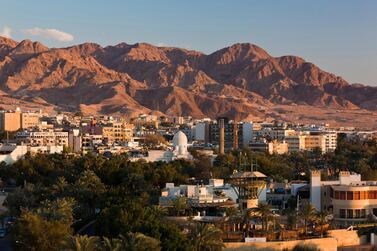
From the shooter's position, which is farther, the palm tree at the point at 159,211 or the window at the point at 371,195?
the window at the point at 371,195

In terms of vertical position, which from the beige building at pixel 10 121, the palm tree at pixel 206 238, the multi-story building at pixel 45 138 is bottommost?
the palm tree at pixel 206 238

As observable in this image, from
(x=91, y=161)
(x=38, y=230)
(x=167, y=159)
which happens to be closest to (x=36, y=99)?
(x=167, y=159)

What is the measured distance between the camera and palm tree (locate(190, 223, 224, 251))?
2667cm

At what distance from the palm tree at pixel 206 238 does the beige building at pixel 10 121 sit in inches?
2910

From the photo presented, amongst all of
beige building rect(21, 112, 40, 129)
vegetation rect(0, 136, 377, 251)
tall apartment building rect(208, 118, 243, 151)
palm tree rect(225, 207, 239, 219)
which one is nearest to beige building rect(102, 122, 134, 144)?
tall apartment building rect(208, 118, 243, 151)

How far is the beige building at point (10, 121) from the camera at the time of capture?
98125mm

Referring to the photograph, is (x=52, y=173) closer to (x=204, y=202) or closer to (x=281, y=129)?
(x=204, y=202)

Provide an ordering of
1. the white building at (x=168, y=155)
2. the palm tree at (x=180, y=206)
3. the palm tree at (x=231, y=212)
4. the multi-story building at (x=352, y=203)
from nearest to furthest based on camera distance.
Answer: the palm tree at (x=231, y=212) < the palm tree at (x=180, y=206) < the multi-story building at (x=352, y=203) < the white building at (x=168, y=155)

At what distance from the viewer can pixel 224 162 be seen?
203 ft

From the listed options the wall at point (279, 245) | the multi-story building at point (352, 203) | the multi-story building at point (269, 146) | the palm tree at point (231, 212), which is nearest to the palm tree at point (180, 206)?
the palm tree at point (231, 212)

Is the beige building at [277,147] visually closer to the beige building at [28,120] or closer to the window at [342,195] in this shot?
the beige building at [28,120]

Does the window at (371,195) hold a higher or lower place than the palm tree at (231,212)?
higher

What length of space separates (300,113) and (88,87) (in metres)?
50.8

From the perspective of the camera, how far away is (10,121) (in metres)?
98.9
